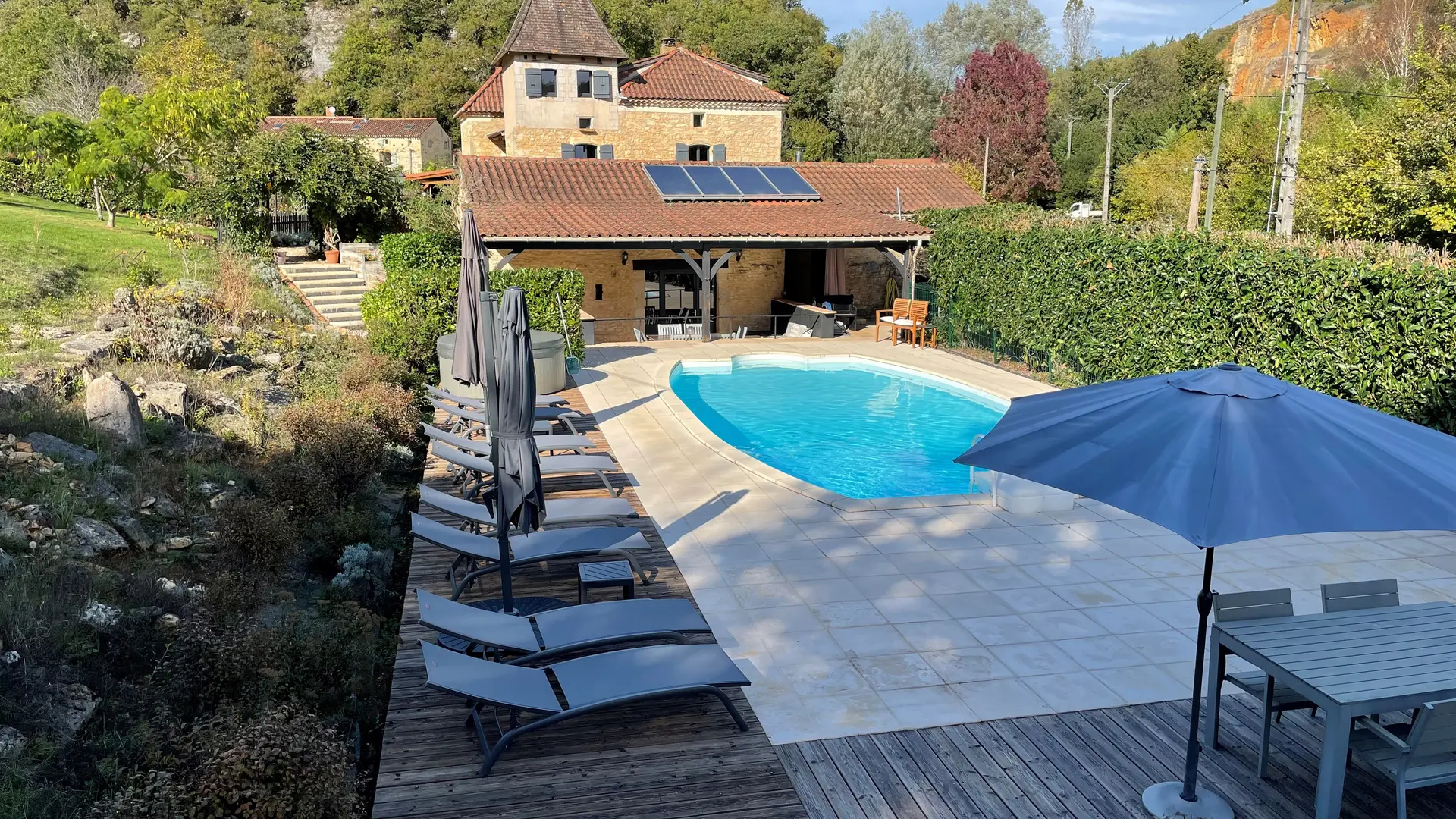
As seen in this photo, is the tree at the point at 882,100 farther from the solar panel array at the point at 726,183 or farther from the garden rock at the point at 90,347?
the garden rock at the point at 90,347

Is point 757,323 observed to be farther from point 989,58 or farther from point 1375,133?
point 989,58

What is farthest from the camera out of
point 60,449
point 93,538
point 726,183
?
point 726,183

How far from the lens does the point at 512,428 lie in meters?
6.24

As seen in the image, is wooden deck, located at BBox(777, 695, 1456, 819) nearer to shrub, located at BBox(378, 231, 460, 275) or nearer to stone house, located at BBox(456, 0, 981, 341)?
shrub, located at BBox(378, 231, 460, 275)

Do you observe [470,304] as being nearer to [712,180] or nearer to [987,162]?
[712,180]

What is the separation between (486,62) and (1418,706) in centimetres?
6037

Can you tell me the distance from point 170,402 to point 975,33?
66.7 m

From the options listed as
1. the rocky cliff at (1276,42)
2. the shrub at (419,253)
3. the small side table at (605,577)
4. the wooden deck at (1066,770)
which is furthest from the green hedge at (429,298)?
the rocky cliff at (1276,42)

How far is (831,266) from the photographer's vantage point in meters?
23.8

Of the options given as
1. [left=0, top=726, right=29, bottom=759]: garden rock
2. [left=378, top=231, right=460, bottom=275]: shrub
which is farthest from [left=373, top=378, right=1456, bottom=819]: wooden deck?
[left=378, top=231, right=460, bottom=275]: shrub

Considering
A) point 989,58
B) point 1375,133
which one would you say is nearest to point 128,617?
point 1375,133

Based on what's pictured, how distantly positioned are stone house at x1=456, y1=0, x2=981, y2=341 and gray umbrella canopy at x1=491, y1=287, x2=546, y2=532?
42.4ft

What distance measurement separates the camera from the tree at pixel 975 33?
66000mm

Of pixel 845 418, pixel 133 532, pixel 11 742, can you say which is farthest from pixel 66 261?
pixel 11 742
